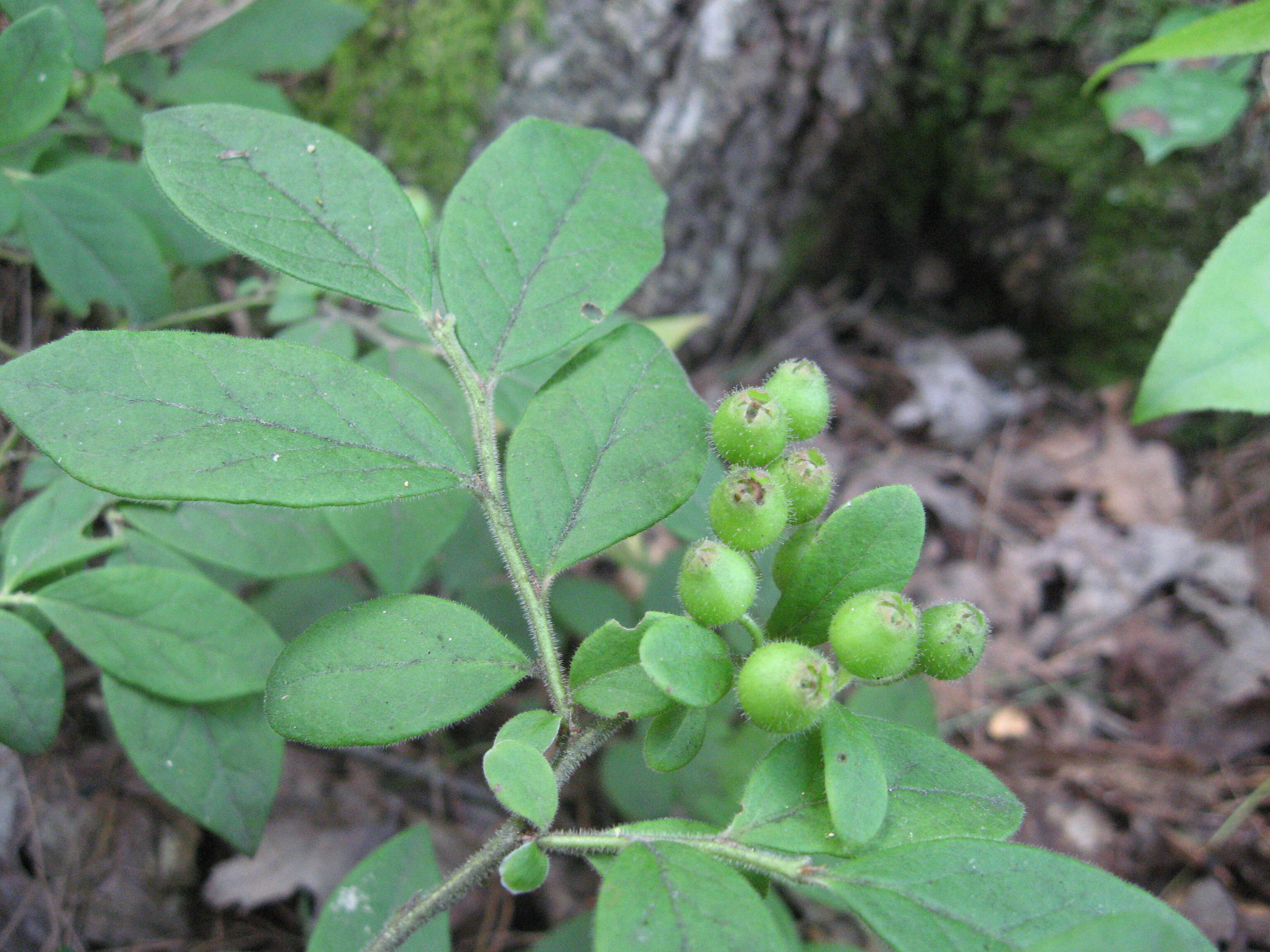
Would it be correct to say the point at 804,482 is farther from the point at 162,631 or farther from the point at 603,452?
the point at 162,631

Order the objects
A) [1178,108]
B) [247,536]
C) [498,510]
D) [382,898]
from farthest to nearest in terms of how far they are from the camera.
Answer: [1178,108]
[247,536]
[382,898]
[498,510]

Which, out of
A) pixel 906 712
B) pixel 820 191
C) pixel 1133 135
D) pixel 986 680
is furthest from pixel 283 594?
pixel 1133 135

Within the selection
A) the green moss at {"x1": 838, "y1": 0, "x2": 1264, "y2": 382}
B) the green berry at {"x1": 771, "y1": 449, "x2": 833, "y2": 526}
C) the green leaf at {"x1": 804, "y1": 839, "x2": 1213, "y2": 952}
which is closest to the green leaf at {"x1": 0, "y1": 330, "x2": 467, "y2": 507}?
the green berry at {"x1": 771, "y1": 449, "x2": 833, "y2": 526}

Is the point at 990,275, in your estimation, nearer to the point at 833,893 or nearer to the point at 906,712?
the point at 906,712

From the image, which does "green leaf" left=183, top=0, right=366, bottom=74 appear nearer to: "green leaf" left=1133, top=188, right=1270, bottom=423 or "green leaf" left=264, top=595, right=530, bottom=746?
"green leaf" left=264, top=595, right=530, bottom=746

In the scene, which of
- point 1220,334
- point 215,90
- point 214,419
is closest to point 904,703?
point 1220,334

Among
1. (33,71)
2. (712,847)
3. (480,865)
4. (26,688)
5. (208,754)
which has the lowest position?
(208,754)
